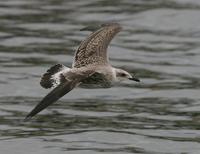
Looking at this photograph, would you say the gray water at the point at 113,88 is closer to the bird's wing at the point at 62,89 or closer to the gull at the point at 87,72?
the gull at the point at 87,72

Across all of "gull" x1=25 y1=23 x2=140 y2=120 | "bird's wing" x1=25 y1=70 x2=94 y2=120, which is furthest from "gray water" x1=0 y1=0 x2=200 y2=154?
"bird's wing" x1=25 y1=70 x2=94 y2=120

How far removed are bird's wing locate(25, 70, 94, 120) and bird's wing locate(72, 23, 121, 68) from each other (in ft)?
3.16

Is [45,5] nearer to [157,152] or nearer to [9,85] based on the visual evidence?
[9,85]

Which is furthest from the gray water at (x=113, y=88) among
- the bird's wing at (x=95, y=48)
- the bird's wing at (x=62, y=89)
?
the bird's wing at (x=62, y=89)

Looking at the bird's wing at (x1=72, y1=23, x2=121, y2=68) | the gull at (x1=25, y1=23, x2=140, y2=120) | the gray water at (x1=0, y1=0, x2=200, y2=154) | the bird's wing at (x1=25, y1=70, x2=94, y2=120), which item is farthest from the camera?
the gray water at (x1=0, y1=0, x2=200, y2=154)

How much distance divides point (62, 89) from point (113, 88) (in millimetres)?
4808

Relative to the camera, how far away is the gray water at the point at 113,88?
13241 millimetres

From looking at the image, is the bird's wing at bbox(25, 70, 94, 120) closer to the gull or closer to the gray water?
the gull

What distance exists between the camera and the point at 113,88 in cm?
1605

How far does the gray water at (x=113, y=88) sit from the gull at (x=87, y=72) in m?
0.81

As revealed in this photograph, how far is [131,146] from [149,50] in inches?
202

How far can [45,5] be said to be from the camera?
20.5 metres

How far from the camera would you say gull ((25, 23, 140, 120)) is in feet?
37.0

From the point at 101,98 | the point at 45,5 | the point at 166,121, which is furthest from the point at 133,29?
the point at 166,121
